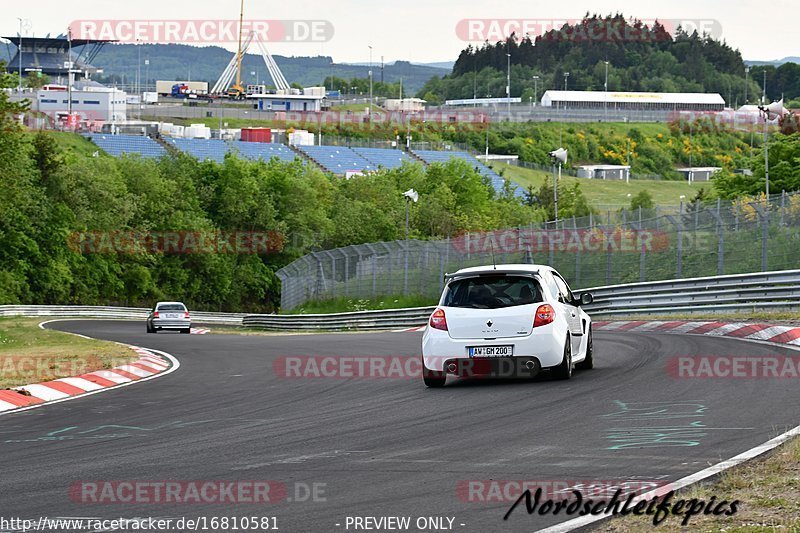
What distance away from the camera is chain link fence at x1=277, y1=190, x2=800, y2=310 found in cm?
2767

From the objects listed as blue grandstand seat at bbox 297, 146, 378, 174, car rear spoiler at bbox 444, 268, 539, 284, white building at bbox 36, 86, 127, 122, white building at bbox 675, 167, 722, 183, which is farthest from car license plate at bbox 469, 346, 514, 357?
white building at bbox 36, 86, 127, 122

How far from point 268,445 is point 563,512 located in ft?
12.0

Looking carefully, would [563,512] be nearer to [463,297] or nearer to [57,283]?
[463,297]

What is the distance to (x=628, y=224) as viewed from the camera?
31922 mm

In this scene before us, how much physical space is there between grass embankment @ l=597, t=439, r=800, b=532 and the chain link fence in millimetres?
13769

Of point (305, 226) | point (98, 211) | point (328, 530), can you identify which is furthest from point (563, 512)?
point (305, 226)

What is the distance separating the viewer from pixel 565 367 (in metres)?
14.8

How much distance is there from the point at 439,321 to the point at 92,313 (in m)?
61.6

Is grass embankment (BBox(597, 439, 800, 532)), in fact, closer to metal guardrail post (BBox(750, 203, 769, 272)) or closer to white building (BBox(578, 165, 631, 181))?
metal guardrail post (BBox(750, 203, 769, 272))

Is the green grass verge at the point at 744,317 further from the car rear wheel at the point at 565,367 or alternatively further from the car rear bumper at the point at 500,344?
the car rear bumper at the point at 500,344

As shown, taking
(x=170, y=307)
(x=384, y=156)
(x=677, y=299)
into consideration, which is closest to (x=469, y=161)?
(x=384, y=156)

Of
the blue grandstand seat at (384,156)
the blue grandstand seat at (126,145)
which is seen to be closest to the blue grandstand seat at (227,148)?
the blue grandstand seat at (126,145)

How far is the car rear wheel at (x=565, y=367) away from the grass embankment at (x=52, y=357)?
698 cm

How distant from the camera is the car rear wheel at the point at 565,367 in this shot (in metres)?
14.7
